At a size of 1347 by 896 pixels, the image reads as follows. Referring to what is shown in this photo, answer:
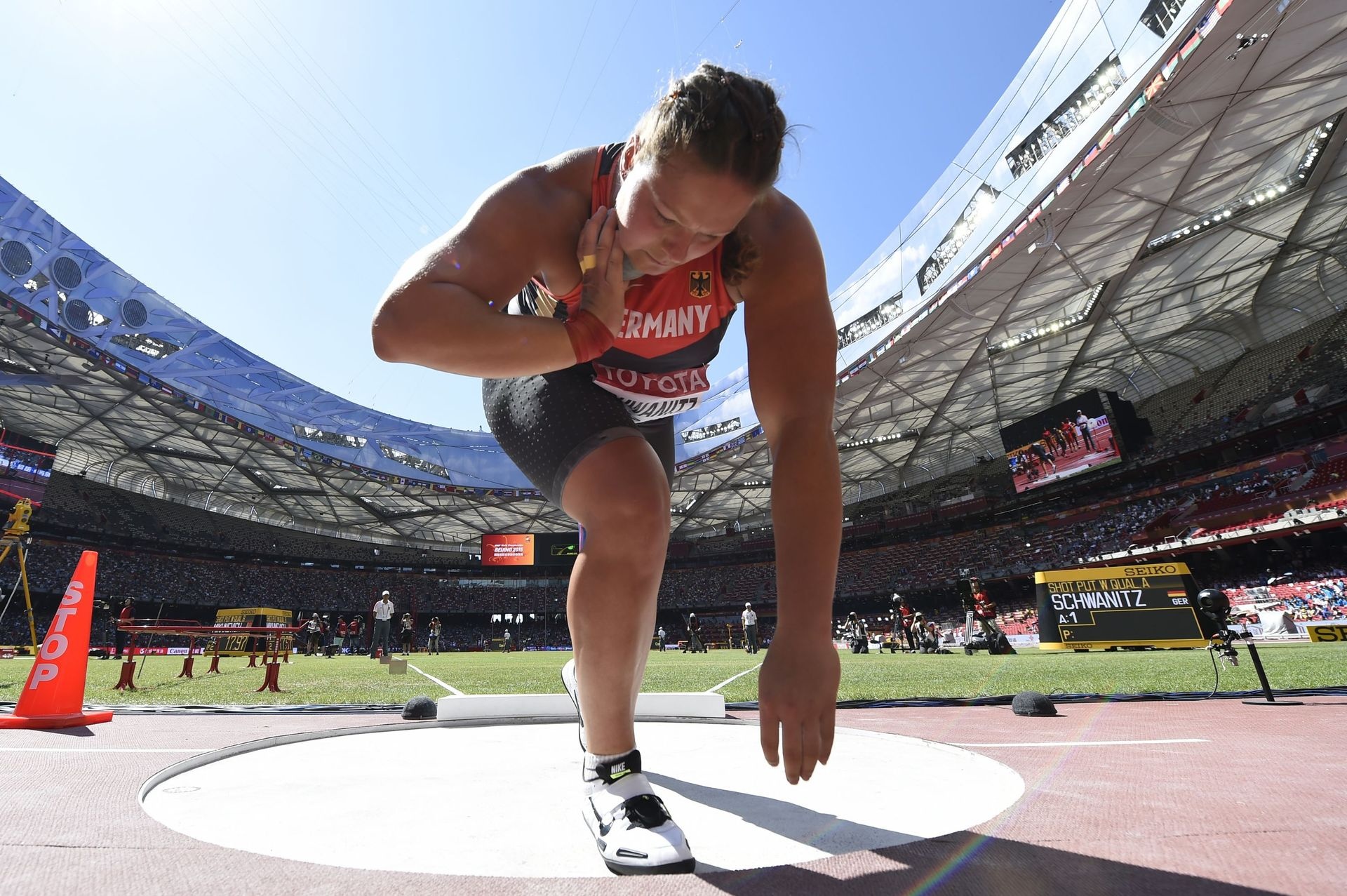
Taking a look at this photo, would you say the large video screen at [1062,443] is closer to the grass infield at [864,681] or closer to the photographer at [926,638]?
the photographer at [926,638]

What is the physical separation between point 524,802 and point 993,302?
21761 millimetres

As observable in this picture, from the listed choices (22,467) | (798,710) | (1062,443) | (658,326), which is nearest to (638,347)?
(658,326)

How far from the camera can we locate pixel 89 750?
2.27 metres

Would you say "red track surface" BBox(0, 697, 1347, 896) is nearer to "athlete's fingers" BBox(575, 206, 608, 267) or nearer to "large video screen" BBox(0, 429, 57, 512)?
"athlete's fingers" BBox(575, 206, 608, 267)

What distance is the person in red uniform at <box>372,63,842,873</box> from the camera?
110cm

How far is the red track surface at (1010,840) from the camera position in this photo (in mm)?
925

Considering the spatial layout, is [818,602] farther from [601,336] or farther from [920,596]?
[920,596]

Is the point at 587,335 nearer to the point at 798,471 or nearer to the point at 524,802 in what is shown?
the point at 798,471

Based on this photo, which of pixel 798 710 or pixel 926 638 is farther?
pixel 926 638

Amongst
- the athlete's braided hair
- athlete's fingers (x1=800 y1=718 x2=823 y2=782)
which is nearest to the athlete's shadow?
athlete's fingers (x1=800 y1=718 x2=823 y2=782)

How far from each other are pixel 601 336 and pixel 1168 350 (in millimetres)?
33894

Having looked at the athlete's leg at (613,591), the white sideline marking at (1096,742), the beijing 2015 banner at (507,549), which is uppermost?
the beijing 2015 banner at (507,549)

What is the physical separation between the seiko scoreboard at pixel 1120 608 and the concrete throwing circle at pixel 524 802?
12.2 m

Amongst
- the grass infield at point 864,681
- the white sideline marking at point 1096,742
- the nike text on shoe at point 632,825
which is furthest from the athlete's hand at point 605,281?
the grass infield at point 864,681
